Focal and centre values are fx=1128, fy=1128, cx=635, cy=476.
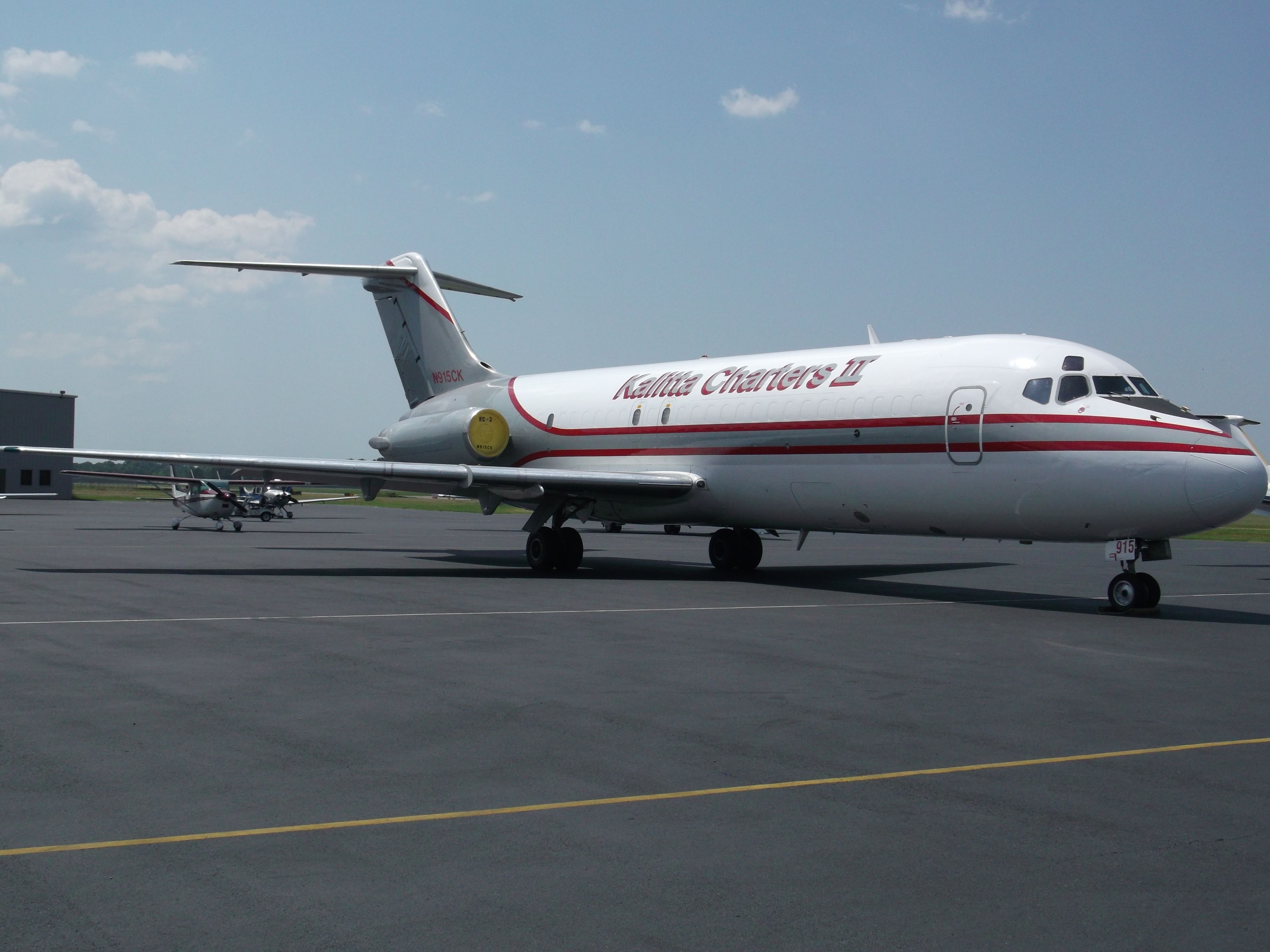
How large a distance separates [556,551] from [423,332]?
27.6 ft

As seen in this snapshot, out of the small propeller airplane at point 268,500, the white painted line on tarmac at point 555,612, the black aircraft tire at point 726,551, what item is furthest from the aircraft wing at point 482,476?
the small propeller airplane at point 268,500

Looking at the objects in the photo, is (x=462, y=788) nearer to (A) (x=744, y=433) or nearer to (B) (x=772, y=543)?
(A) (x=744, y=433)

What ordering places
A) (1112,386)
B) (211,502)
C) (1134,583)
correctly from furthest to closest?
1. (211,502)
2. (1112,386)
3. (1134,583)

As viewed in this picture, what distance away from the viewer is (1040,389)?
15062 millimetres

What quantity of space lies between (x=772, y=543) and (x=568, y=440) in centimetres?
1281

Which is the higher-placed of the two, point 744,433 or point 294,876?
point 744,433

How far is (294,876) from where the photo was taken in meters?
4.48

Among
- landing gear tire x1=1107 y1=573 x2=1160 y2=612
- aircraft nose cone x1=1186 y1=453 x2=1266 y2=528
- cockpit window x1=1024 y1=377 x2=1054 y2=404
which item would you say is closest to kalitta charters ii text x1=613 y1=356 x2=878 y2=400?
cockpit window x1=1024 y1=377 x2=1054 y2=404

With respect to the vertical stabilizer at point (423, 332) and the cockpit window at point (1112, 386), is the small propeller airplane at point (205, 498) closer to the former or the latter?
the vertical stabilizer at point (423, 332)

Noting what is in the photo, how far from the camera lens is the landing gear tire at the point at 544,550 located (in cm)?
2058

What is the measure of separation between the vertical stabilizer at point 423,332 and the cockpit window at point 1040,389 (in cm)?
1355

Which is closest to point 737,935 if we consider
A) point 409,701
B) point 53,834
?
point 53,834

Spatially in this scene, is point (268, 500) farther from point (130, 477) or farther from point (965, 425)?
point (965, 425)

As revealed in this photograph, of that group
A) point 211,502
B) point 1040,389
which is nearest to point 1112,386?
point 1040,389
